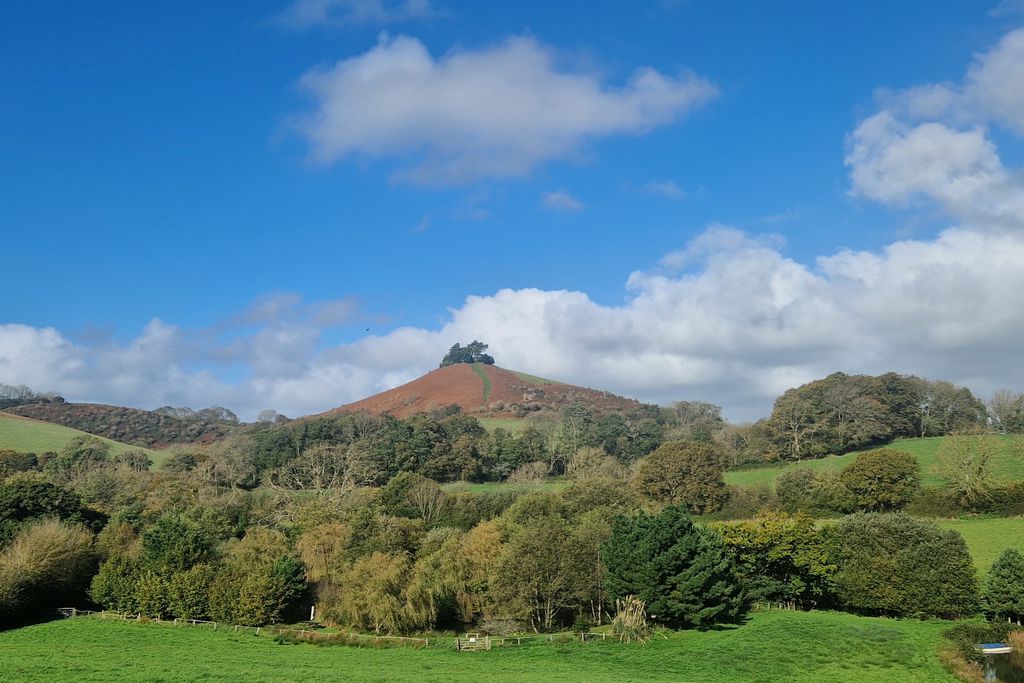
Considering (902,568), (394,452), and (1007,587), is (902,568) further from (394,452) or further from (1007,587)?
(394,452)

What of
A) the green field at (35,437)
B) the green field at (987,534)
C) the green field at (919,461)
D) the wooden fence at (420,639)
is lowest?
the wooden fence at (420,639)

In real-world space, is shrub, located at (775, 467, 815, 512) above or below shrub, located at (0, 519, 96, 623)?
above

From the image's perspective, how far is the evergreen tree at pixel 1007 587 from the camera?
45969mm

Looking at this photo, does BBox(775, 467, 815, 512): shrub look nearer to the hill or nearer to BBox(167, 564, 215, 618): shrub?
BBox(167, 564, 215, 618): shrub

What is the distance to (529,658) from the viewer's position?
4316 centimetres

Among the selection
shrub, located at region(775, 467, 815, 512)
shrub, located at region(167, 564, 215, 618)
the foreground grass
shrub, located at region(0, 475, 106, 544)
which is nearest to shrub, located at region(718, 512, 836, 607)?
the foreground grass

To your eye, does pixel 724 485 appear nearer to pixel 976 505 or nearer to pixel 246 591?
pixel 976 505

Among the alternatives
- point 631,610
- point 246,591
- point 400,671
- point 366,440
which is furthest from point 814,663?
point 366,440

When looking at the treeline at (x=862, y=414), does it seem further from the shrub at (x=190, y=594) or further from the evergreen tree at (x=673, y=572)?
the shrub at (x=190, y=594)

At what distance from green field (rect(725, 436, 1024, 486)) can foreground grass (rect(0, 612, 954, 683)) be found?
36.9 metres

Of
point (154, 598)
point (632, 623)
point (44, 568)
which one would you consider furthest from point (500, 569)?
point (44, 568)

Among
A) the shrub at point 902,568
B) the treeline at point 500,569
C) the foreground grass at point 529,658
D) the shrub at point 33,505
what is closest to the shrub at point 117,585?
the treeline at point 500,569

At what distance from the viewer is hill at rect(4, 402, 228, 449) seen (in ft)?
592

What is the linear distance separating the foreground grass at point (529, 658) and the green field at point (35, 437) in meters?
91.4
